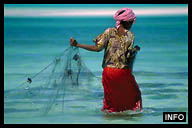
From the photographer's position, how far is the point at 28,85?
7504mm

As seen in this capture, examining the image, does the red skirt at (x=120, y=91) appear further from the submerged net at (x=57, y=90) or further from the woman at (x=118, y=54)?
the submerged net at (x=57, y=90)

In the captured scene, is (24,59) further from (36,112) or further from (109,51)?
(109,51)

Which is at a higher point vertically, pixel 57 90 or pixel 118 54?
pixel 118 54

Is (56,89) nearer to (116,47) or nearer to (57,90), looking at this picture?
(57,90)

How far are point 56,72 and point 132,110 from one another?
1058 millimetres

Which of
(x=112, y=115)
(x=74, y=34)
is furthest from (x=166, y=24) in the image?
(x=112, y=115)

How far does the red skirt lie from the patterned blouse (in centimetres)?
8

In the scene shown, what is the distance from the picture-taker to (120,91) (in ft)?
20.5

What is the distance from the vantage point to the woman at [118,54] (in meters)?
6.09

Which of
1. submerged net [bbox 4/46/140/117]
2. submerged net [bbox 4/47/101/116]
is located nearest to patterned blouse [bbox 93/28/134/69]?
submerged net [bbox 4/46/140/117]

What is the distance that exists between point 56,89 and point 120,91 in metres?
1.08

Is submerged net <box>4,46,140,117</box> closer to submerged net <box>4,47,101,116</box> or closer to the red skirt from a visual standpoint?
submerged net <box>4,47,101,116</box>

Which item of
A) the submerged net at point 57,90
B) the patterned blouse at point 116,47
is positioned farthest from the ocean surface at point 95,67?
the patterned blouse at point 116,47

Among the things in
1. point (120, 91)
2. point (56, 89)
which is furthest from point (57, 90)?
point (120, 91)
